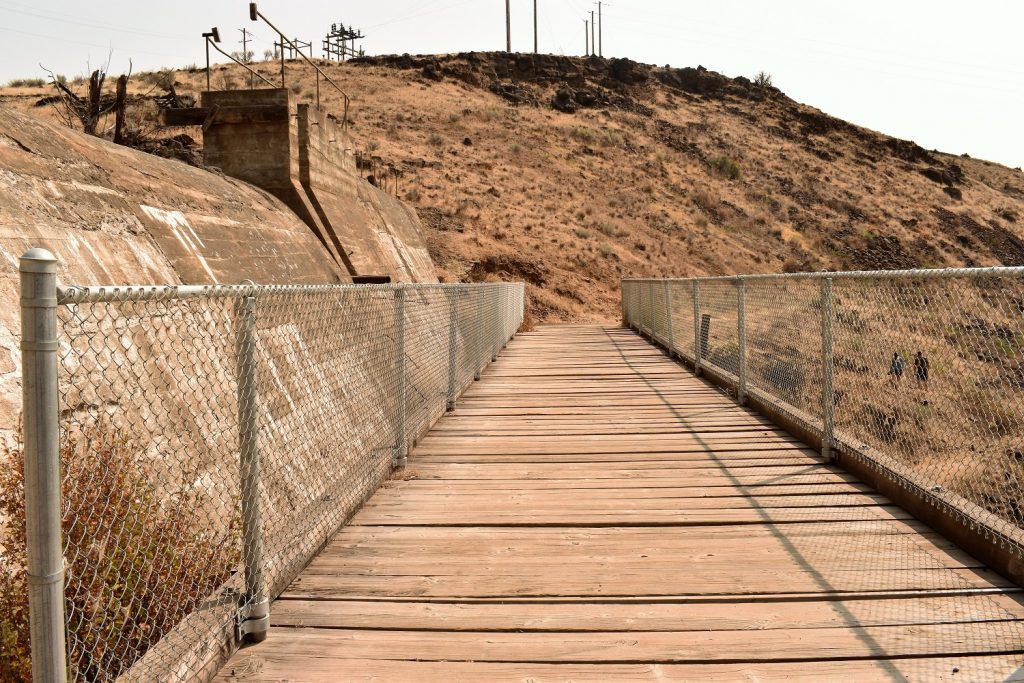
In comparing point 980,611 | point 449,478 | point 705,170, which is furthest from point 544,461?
point 705,170

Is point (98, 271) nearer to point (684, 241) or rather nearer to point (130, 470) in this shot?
point (130, 470)

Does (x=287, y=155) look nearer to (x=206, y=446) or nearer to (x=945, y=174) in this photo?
(x=206, y=446)

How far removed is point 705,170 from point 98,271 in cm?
5579

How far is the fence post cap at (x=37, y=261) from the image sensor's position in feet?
6.76

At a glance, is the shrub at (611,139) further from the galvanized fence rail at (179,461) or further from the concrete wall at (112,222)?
the galvanized fence rail at (179,461)

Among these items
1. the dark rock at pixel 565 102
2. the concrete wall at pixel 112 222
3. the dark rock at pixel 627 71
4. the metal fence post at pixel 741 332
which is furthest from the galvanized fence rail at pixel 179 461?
the dark rock at pixel 627 71

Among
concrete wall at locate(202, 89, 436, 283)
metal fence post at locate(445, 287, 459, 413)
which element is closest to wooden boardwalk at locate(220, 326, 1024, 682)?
metal fence post at locate(445, 287, 459, 413)

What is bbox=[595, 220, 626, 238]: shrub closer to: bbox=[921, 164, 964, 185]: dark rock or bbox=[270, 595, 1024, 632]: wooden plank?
bbox=[921, 164, 964, 185]: dark rock

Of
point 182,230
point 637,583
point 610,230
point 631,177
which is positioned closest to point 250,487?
point 637,583

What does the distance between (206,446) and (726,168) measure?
57803 millimetres

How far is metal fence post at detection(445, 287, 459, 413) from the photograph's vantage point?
28.4 feet

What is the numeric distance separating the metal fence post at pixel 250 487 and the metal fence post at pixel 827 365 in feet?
14.9

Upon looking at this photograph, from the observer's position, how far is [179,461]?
117 inches

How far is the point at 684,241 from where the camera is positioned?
4384cm
